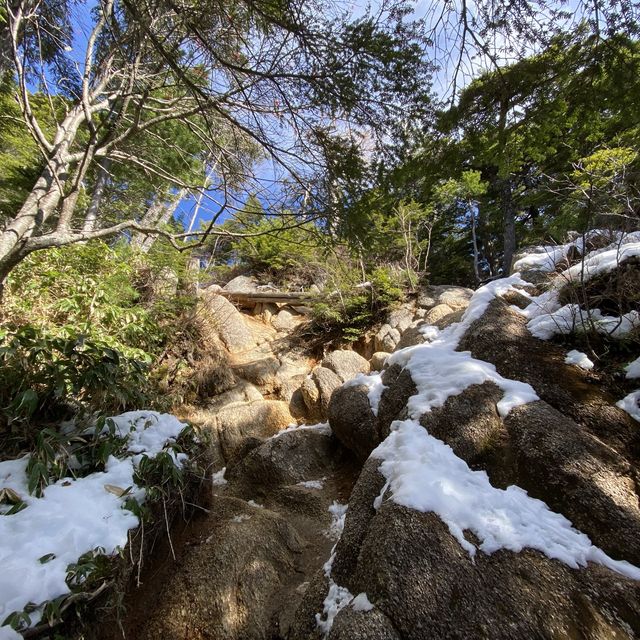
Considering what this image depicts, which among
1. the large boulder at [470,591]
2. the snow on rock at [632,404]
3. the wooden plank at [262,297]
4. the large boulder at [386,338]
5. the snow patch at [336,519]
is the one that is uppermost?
the wooden plank at [262,297]

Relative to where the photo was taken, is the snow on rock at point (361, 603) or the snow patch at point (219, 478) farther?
the snow patch at point (219, 478)

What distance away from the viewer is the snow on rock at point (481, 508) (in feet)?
5.89

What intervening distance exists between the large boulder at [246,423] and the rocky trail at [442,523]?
0.98 meters

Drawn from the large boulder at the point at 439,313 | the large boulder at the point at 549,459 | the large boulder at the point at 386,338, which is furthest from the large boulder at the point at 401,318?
the large boulder at the point at 549,459

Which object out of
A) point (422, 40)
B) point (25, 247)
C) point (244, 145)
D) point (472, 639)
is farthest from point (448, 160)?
point (25, 247)

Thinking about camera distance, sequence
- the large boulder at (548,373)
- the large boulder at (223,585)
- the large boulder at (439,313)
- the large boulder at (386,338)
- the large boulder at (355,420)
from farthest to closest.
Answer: the large boulder at (386,338) → the large boulder at (439,313) → the large boulder at (355,420) → the large boulder at (548,373) → the large boulder at (223,585)

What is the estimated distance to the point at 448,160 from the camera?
9.11 ft

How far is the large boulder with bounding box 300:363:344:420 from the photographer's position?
5.62 metres

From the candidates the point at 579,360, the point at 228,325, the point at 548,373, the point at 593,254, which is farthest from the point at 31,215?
the point at 593,254

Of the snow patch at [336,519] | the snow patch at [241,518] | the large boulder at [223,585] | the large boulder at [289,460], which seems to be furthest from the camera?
the large boulder at [289,460]

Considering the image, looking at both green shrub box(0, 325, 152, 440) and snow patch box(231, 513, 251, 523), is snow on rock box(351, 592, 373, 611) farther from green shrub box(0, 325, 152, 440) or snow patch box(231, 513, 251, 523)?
green shrub box(0, 325, 152, 440)

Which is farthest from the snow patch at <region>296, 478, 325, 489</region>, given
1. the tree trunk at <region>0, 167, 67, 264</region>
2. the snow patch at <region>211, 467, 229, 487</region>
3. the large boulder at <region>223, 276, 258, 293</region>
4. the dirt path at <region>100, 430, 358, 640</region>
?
the large boulder at <region>223, 276, 258, 293</region>

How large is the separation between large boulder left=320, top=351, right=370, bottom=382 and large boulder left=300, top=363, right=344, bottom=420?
0.16 meters

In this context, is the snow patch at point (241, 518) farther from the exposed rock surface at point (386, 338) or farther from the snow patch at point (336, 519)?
the exposed rock surface at point (386, 338)
